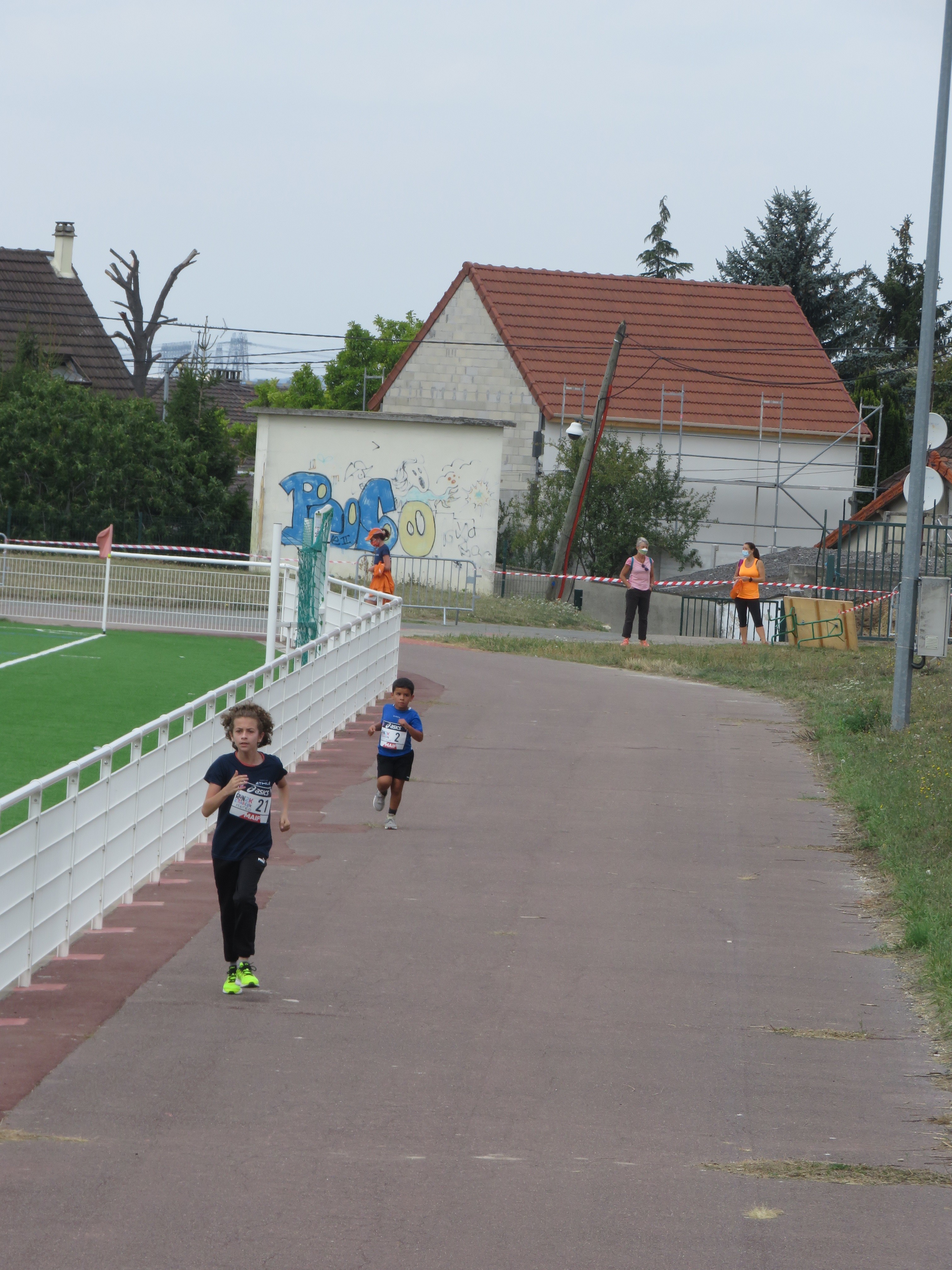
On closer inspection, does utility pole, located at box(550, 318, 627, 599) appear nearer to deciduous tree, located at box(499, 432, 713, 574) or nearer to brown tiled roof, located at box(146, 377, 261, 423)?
deciduous tree, located at box(499, 432, 713, 574)

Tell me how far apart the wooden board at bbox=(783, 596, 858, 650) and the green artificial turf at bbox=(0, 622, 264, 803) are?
29.8ft

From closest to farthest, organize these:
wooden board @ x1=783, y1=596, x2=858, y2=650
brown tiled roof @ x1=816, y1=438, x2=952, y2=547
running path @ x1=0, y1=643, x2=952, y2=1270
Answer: running path @ x1=0, y1=643, x2=952, y2=1270 < wooden board @ x1=783, y1=596, x2=858, y2=650 < brown tiled roof @ x1=816, y1=438, x2=952, y2=547

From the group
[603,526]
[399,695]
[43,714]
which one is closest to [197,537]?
[603,526]

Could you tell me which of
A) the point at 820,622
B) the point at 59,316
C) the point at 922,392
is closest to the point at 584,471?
the point at 820,622

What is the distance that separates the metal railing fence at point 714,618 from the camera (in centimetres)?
3425

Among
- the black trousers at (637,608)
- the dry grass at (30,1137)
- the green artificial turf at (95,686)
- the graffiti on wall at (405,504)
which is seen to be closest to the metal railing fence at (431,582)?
the graffiti on wall at (405,504)

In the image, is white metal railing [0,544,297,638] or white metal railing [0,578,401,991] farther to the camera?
white metal railing [0,544,297,638]

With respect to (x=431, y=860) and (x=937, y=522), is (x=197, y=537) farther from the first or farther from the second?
(x=431, y=860)

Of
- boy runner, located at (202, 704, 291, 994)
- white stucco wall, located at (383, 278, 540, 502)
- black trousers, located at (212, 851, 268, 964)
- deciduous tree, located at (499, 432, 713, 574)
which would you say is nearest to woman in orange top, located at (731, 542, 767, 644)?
deciduous tree, located at (499, 432, 713, 574)

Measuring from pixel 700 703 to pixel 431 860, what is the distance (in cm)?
997

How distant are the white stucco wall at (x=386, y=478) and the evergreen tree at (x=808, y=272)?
95.4ft

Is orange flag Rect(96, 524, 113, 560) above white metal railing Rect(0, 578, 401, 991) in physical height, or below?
above

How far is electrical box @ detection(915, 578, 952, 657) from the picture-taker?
17.1m

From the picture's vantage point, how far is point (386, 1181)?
543 centimetres
